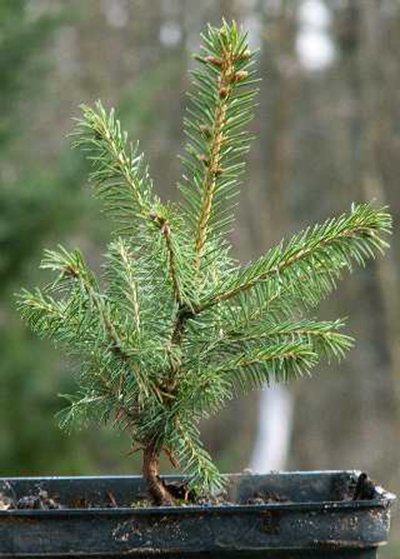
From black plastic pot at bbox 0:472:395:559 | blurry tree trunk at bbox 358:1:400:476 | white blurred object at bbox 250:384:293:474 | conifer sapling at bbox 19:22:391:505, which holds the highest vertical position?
blurry tree trunk at bbox 358:1:400:476

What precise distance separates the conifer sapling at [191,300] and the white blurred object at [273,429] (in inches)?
442

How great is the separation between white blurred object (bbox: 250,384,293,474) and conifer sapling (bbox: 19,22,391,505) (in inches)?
442

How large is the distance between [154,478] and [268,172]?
493 inches

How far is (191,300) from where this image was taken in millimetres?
1546

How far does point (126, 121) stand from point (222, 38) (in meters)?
7.22

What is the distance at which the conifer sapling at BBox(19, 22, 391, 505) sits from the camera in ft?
4.99

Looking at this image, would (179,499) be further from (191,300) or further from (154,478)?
(191,300)

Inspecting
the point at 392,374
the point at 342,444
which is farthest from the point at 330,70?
the point at 342,444

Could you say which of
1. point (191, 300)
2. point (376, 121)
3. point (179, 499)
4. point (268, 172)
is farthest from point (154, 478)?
point (268, 172)

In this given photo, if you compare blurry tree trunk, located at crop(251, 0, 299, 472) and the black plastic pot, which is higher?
blurry tree trunk, located at crop(251, 0, 299, 472)

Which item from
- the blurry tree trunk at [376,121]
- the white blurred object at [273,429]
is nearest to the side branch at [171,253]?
the blurry tree trunk at [376,121]

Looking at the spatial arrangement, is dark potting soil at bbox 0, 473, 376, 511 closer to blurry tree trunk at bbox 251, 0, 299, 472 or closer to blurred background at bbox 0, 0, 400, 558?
blurred background at bbox 0, 0, 400, 558

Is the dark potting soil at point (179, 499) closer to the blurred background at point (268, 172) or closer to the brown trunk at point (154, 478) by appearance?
the brown trunk at point (154, 478)

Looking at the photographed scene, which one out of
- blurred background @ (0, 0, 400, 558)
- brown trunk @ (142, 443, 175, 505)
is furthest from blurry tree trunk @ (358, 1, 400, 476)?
brown trunk @ (142, 443, 175, 505)
